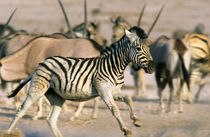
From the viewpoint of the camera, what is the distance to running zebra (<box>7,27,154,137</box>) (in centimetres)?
645

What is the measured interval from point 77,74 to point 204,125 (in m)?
3.07

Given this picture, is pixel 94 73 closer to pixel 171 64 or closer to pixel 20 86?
pixel 20 86

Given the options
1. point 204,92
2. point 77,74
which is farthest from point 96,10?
point 77,74

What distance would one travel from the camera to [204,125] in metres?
8.77

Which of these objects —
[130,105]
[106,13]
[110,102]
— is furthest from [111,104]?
[106,13]

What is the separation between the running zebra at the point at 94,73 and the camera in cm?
645

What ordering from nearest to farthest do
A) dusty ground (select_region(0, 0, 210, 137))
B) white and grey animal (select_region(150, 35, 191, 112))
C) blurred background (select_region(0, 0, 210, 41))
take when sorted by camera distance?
dusty ground (select_region(0, 0, 210, 137)), white and grey animal (select_region(150, 35, 191, 112)), blurred background (select_region(0, 0, 210, 41))

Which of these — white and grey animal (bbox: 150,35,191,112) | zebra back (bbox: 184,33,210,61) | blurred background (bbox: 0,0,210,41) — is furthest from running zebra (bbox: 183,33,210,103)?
blurred background (bbox: 0,0,210,41)

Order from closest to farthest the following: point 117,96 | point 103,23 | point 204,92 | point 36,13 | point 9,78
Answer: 1. point 117,96
2. point 9,78
3. point 204,92
4. point 103,23
5. point 36,13

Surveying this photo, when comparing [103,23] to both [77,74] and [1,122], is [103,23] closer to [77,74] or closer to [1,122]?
[1,122]

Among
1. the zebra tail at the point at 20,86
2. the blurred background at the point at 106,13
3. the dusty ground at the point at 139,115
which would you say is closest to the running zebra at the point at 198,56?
the dusty ground at the point at 139,115

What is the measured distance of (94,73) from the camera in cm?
660

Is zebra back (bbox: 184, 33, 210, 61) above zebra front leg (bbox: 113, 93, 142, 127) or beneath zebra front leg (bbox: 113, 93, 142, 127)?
beneath

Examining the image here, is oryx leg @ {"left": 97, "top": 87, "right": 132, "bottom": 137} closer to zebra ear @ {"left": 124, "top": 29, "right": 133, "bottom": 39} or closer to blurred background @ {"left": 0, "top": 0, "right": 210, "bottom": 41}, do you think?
zebra ear @ {"left": 124, "top": 29, "right": 133, "bottom": 39}
